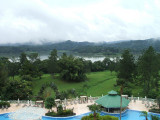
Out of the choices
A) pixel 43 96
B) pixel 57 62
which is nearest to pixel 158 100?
pixel 43 96

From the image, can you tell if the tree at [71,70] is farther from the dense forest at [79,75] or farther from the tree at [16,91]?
the tree at [16,91]

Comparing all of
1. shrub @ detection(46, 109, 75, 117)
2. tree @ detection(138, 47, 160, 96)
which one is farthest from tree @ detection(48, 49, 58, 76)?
shrub @ detection(46, 109, 75, 117)

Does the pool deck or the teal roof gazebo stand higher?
the teal roof gazebo

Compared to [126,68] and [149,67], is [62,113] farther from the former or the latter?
[126,68]

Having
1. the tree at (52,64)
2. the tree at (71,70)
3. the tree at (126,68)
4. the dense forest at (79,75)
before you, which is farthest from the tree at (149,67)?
the tree at (52,64)

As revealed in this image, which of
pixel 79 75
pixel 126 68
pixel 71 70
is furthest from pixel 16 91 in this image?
pixel 126 68

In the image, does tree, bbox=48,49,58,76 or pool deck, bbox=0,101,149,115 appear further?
tree, bbox=48,49,58,76

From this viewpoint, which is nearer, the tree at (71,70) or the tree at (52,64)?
the tree at (71,70)

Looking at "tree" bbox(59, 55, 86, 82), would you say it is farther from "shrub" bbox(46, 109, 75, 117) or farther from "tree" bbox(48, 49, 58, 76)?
"shrub" bbox(46, 109, 75, 117)

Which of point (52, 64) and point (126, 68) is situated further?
point (52, 64)

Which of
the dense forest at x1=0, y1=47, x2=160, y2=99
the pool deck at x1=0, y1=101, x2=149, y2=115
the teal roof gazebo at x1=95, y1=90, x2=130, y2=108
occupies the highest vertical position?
the dense forest at x1=0, y1=47, x2=160, y2=99

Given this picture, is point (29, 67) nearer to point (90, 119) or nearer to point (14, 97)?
point (14, 97)

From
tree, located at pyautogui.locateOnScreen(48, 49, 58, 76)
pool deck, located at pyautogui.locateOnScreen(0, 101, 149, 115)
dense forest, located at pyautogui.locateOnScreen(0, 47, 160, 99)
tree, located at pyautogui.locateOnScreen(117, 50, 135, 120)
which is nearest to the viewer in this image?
pool deck, located at pyautogui.locateOnScreen(0, 101, 149, 115)

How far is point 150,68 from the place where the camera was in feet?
77.8
